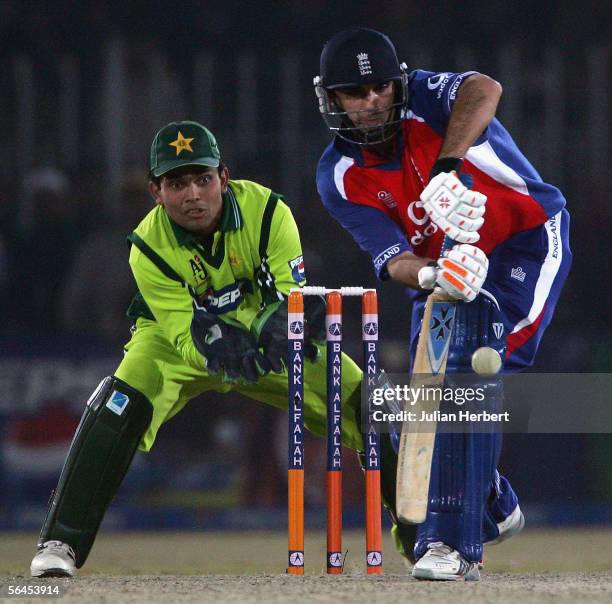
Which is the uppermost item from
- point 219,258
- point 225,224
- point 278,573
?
point 225,224

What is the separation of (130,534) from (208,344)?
2.95 meters

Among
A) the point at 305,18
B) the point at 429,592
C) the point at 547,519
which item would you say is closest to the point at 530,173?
the point at 429,592

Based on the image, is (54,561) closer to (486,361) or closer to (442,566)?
(442,566)

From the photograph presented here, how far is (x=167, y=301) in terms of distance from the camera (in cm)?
423

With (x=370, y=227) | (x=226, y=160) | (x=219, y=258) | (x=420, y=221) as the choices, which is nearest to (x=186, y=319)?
(x=219, y=258)

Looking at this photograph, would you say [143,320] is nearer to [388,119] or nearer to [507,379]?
[388,119]

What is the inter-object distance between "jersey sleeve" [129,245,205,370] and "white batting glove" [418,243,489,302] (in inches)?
33.6

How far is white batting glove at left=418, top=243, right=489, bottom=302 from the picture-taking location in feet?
11.9

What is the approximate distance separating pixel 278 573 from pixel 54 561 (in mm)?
882

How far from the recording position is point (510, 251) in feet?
13.4

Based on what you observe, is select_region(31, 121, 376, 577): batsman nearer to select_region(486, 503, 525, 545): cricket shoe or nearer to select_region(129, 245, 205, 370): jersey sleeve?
Answer: select_region(129, 245, 205, 370): jersey sleeve

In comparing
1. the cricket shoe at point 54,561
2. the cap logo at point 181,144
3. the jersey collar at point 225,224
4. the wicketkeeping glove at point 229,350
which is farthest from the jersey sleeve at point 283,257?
the cricket shoe at point 54,561

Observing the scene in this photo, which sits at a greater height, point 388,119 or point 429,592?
point 388,119

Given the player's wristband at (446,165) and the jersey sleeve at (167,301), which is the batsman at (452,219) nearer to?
the player's wristband at (446,165)
